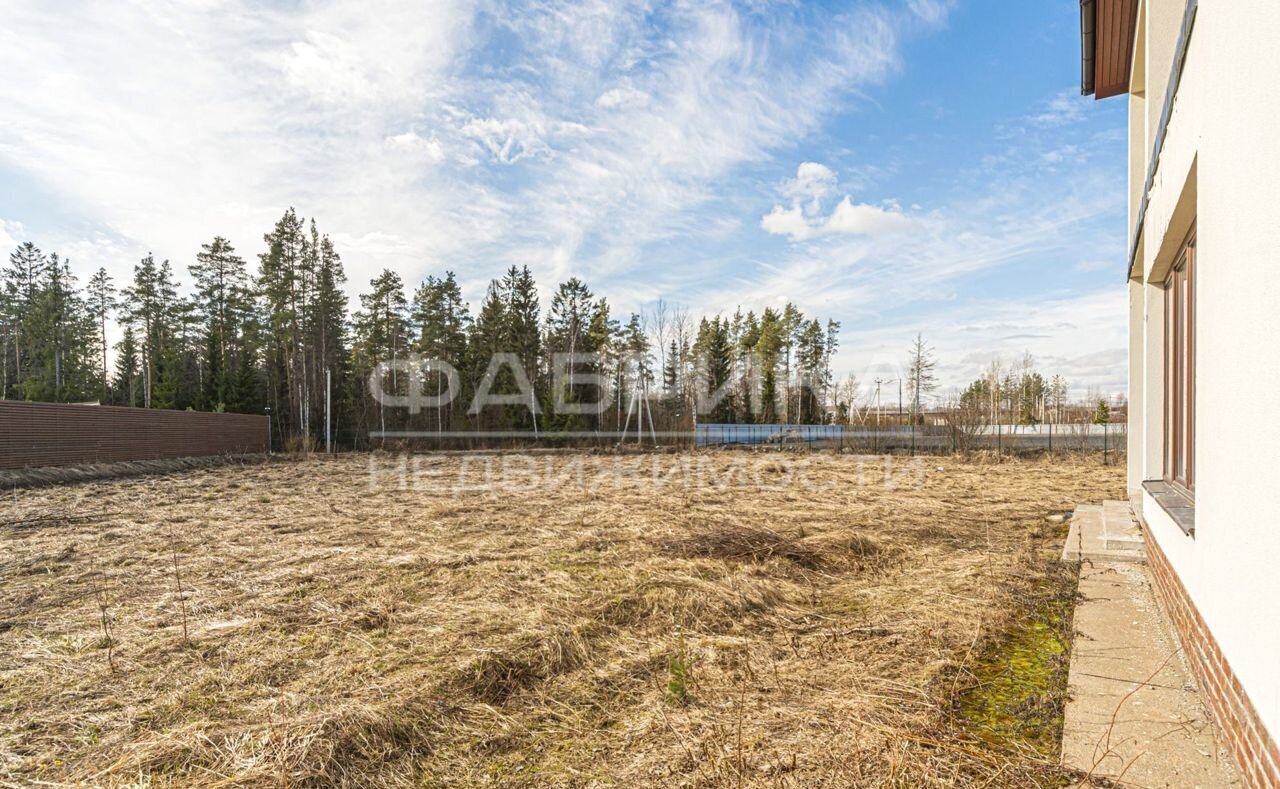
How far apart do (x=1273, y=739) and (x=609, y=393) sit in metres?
27.1

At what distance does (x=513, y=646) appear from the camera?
3.67 meters

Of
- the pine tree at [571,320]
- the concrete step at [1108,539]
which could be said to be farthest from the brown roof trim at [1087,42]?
the pine tree at [571,320]

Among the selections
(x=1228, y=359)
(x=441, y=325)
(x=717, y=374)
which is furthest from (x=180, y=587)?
(x=717, y=374)

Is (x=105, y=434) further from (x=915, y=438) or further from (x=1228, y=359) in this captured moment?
(x=915, y=438)

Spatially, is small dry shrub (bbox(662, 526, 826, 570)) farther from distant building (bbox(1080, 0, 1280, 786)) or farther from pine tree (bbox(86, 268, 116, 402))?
pine tree (bbox(86, 268, 116, 402))

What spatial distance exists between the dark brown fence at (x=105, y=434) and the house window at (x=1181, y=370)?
19.3 meters

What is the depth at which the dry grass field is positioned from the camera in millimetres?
2438

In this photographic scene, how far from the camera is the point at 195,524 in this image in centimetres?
821

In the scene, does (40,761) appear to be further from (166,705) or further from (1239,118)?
(1239,118)

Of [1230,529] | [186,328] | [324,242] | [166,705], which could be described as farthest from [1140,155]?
[186,328]

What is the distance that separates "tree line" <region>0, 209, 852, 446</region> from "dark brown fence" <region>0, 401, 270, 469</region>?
15.8 feet

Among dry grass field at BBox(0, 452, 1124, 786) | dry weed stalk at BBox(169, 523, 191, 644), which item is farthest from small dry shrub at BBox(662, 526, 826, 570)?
dry weed stalk at BBox(169, 523, 191, 644)

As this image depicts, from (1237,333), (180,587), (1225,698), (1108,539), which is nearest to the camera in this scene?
(1237,333)

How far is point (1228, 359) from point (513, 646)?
3.44m
